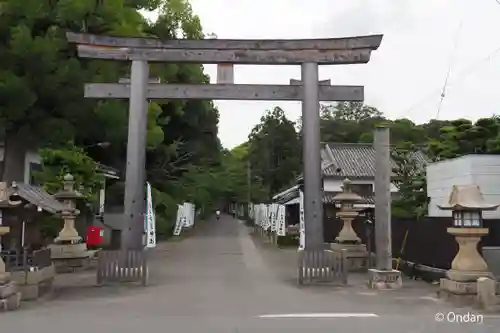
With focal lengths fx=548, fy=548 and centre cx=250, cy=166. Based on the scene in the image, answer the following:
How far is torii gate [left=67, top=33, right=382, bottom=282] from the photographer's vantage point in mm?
15234

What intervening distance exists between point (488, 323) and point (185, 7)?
100.0 ft

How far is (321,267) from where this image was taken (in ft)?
48.1

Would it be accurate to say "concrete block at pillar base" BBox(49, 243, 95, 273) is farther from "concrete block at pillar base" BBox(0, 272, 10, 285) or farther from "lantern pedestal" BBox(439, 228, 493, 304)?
"lantern pedestal" BBox(439, 228, 493, 304)

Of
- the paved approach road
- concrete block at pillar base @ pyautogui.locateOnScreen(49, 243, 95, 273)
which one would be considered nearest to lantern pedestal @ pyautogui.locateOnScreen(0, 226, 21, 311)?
the paved approach road

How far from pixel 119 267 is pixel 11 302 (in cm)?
371

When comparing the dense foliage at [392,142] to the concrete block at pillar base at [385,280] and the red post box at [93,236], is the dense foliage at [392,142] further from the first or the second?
the red post box at [93,236]

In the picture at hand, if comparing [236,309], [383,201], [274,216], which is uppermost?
[274,216]

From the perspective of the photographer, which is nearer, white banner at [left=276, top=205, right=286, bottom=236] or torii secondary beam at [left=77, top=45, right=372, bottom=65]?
torii secondary beam at [left=77, top=45, right=372, bottom=65]

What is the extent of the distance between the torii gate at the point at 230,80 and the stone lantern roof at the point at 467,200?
3.86 metres

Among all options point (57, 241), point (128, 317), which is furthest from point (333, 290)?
point (57, 241)

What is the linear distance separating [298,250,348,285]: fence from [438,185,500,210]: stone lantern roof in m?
3.60

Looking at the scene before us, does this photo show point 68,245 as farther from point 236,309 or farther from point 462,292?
point 462,292

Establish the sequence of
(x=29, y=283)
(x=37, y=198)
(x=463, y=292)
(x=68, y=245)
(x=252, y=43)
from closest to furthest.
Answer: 1. (x=463, y=292)
2. (x=29, y=283)
3. (x=37, y=198)
4. (x=252, y=43)
5. (x=68, y=245)

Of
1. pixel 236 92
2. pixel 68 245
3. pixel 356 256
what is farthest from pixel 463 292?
pixel 68 245
